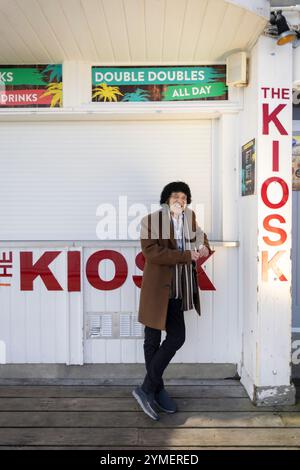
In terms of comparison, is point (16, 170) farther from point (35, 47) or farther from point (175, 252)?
point (175, 252)

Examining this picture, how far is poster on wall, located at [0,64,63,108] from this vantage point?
4004 millimetres

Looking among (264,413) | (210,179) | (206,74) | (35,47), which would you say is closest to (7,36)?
(35,47)

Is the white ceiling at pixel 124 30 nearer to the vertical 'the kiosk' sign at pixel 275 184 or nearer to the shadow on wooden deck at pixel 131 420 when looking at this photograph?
the vertical 'the kiosk' sign at pixel 275 184

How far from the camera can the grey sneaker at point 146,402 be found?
328cm

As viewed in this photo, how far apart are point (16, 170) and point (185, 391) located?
2.55 meters

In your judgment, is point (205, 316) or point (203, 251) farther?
point (205, 316)

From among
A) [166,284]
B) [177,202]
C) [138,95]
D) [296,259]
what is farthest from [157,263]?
[296,259]

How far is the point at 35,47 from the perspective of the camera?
3.73 metres

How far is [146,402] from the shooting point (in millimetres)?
3344

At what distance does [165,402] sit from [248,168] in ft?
6.57

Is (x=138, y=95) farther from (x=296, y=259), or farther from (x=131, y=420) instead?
(x=131, y=420)

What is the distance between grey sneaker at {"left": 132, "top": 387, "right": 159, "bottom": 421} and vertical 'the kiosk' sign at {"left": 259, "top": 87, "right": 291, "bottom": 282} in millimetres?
1284

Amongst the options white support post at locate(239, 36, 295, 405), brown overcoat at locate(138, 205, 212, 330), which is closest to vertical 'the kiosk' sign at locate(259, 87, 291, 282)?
white support post at locate(239, 36, 295, 405)

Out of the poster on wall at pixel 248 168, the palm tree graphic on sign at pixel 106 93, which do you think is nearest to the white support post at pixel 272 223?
the poster on wall at pixel 248 168
